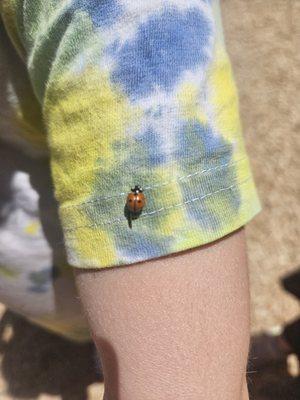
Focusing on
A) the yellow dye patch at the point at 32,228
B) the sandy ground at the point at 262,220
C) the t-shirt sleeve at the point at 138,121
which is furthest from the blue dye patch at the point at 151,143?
the sandy ground at the point at 262,220

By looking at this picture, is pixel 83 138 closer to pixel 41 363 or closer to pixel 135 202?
pixel 135 202

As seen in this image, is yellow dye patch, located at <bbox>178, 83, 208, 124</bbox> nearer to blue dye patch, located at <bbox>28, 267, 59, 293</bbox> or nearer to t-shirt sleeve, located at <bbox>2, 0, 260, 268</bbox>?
t-shirt sleeve, located at <bbox>2, 0, 260, 268</bbox>

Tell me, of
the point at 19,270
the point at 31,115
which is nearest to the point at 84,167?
the point at 31,115

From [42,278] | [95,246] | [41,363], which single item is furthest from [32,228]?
[41,363]

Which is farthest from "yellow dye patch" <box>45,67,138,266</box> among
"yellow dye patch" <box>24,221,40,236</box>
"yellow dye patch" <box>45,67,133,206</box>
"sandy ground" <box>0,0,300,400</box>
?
"sandy ground" <box>0,0,300,400</box>

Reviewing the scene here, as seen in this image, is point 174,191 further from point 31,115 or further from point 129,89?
point 31,115

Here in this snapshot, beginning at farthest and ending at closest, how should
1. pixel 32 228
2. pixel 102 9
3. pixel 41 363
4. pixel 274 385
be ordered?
pixel 41 363
pixel 274 385
pixel 32 228
pixel 102 9

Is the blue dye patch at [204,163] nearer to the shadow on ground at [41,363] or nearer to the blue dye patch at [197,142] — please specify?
the blue dye patch at [197,142]
